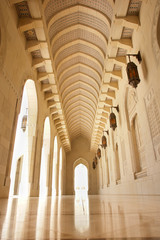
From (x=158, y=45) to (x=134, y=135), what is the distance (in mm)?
3326

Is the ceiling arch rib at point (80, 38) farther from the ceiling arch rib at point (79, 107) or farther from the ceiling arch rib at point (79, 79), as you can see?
the ceiling arch rib at point (79, 107)

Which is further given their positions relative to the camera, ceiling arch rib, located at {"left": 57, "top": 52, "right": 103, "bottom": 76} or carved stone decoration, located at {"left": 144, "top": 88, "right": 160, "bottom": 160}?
ceiling arch rib, located at {"left": 57, "top": 52, "right": 103, "bottom": 76}

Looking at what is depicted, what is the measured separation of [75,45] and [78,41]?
0.47m

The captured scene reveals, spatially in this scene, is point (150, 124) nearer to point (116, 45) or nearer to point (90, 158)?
point (116, 45)

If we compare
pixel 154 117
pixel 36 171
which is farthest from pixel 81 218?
pixel 36 171

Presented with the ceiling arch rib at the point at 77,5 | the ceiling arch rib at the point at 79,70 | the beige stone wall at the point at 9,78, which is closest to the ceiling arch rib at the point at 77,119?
the ceiling arch rib at the point at 79,70

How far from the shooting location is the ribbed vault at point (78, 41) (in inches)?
228

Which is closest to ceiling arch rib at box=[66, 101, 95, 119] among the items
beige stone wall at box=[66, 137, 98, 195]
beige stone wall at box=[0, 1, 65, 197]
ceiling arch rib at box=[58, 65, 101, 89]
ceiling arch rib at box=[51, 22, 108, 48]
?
ceiling arch rib at box=[58, 65, 101, 89]

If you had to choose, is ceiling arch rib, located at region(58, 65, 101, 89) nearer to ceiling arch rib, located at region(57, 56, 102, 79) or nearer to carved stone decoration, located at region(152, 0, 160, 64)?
ceiling arch rib, located at region(57, 56, 102, 79)

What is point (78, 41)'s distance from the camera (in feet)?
23.9

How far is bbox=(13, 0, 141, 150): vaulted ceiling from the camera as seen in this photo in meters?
4.98

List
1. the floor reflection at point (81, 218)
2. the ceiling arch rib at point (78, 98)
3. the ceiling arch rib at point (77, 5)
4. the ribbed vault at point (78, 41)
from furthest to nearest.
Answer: the ceiling arch rib at point (78, 98), the ribbed vault at point (78, 41), the ceiling arch rib at point (77, 5), the floor reflection at point (81, 218)

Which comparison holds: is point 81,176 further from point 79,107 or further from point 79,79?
point 79,79

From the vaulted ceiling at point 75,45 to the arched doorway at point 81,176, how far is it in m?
9.70
